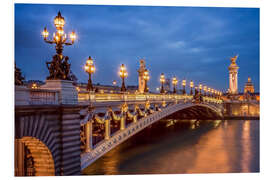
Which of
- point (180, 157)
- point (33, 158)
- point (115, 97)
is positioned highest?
point (115, 97)

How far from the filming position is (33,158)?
8.43 metres

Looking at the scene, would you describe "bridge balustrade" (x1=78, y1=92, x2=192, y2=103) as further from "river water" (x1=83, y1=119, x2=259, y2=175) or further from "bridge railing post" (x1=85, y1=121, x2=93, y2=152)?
→ "river water" (x1=83, y1=119, x2=259, y2=175)

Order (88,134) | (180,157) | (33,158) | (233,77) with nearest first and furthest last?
(33,158)
(88,134)
(180,157)
(233,77)

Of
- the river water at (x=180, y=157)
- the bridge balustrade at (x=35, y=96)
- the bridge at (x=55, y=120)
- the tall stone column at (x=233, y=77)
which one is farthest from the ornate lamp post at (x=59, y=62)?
the tall stone column at (x=233, y=77)

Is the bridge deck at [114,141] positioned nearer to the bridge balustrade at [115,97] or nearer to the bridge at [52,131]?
the bridge at [52,131]

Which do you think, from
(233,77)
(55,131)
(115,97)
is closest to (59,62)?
(55,131)

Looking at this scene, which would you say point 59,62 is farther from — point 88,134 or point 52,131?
point 88,134

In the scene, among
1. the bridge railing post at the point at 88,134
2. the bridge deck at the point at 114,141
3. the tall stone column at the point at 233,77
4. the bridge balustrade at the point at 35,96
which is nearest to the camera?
the bridge balustrade at the point at 35,96

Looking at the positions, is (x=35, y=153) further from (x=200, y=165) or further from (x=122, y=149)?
(x=122, y=149)

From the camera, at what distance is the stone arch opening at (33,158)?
26.2 ft

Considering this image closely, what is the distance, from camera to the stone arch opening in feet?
26.2

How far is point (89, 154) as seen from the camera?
10.3 meters

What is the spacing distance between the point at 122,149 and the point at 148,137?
6158 millimetres
